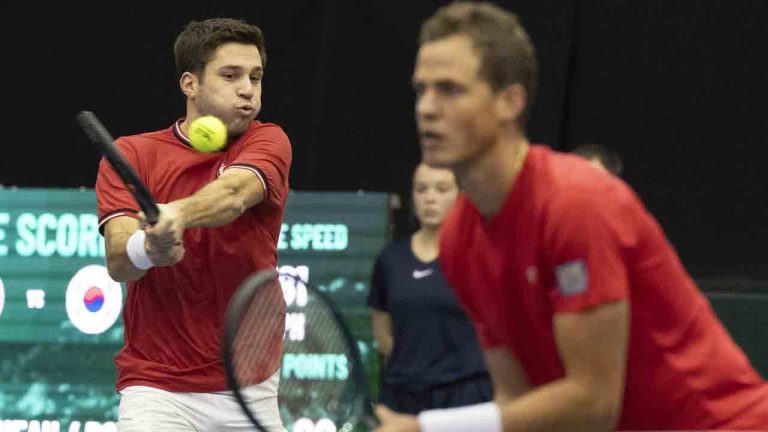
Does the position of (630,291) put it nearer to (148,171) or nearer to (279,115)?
(148,171)

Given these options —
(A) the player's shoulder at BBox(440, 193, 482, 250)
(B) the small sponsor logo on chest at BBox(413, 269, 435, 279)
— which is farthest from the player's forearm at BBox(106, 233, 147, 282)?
(A) the player's shoulder at BBox(440, 193, 482, 250)

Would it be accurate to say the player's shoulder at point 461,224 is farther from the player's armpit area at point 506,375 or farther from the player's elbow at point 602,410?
the player's elbow at point 602,410

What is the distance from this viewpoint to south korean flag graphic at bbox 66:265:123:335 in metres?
5.82

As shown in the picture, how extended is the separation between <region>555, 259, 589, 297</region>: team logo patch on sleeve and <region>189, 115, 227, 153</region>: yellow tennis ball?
2121 mm

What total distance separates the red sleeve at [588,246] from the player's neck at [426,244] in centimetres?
262

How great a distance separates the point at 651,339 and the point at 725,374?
179 mm

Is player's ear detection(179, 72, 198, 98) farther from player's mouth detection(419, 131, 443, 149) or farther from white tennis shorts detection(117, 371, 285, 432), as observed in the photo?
player's mouth detection(419, 131, 443, 149)

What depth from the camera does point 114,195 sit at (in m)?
4.57

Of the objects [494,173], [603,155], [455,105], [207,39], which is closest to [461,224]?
[494,173]

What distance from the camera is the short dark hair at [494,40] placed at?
270 centimetres

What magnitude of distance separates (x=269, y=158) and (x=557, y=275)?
208 cm

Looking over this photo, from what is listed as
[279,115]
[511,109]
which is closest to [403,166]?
[279,115]

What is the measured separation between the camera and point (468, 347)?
201 inches

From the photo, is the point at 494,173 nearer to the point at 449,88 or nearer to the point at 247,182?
the point at 449,88
